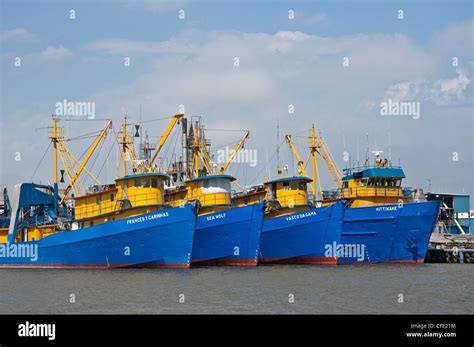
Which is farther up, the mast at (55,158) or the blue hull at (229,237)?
the mast at (55,158)

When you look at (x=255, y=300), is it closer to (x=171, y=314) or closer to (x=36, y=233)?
(x=171, y=314)

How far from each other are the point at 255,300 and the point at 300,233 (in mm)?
24880

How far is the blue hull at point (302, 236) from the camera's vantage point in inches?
2313

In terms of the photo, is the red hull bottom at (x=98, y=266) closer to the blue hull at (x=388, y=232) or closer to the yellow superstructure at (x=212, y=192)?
the yellow superstructure at (x=212, y=192)

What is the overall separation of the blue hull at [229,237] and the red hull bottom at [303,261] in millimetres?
4698

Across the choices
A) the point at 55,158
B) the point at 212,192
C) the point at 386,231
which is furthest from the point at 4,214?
the point at 386,231

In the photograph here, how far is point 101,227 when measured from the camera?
171 feet

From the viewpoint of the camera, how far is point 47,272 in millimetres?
52281

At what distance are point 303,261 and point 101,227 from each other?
1776 cm

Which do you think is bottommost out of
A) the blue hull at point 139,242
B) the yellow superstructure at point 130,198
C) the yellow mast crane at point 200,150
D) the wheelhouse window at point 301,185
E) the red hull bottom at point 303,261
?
the red hull bottom at point 303,261

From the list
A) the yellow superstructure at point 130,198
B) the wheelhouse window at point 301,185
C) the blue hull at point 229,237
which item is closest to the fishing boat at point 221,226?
Answer: the blue hull at point 229,237

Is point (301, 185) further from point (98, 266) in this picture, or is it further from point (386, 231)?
point (98, 266)
